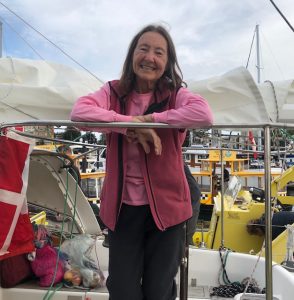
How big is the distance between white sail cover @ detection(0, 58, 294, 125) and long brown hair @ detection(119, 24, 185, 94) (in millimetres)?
561

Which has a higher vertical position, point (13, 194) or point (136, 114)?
point (136, 114)

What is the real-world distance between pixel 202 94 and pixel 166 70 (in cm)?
68

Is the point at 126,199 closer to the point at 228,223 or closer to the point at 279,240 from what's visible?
the point at 279,240

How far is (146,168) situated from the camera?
5.85 feet

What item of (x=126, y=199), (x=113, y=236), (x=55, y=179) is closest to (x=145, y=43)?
(x=126, y=199)

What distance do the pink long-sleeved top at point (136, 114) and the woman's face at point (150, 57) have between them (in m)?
0.11

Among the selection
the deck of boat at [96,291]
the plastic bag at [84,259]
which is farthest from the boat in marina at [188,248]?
the plastic bag at [84,259]

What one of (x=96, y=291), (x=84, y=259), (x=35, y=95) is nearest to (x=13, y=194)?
(x=35, y=95)

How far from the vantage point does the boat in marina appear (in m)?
1.93

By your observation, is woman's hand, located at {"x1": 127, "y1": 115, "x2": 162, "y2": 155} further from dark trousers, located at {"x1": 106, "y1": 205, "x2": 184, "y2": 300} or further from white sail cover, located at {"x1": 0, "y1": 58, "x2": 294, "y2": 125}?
white sail cover, located at {"x1": 0, "y1": 58, "x2": 294, "y2": 125}

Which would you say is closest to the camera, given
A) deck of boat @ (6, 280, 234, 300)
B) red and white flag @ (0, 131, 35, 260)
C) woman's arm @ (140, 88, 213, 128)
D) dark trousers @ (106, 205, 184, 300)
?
woman's arm @ (140, 88, 213, 128)

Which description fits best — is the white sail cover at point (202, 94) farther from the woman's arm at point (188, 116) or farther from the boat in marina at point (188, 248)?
the woman's arm at point (188, 116)

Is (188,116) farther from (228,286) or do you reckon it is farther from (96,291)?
(228,286)

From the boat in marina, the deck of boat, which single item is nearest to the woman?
the boat in marina
